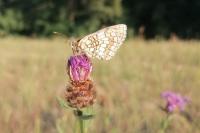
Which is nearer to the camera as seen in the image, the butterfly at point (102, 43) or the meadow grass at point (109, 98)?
the butterfly at point (102, 43)

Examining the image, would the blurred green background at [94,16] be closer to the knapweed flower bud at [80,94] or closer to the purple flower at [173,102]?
the purple flower at [173,102]

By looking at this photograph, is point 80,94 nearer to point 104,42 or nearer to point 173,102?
point 104,42

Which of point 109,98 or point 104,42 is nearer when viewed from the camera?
point 104,42

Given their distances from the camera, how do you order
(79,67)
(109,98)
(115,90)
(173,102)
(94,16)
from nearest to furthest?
(79,67)
(173,102)
(109,98)
(115,90)
(94,16)

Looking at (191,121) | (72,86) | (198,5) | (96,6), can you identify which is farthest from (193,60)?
(96,6)

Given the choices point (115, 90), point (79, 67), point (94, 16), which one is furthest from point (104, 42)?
point (94, 16)

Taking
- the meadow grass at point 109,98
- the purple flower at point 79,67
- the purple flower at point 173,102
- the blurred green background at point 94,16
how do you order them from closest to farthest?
the purple flower at point 79,67
the purple flower at point 173,102
the meadow grass at point 109,98
the blurred green background at point 94,16

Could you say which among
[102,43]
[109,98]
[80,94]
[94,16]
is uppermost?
[94,16]

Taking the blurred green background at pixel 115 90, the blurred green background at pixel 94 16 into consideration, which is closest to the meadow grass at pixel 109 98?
the blurred green background at pixel 115 90
